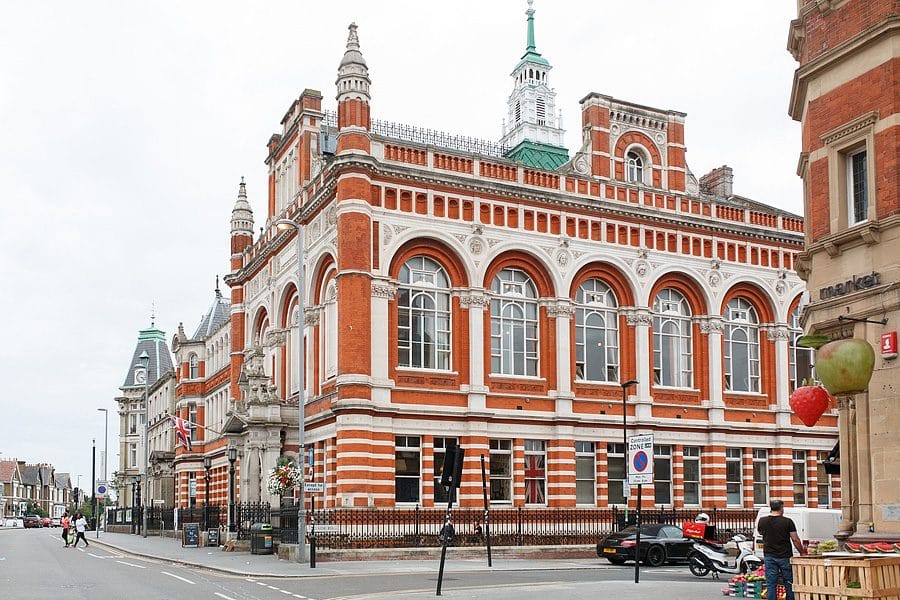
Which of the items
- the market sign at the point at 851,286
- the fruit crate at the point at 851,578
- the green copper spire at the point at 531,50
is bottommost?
the fruit crate at the point at 851,578

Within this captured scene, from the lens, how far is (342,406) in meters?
38.7

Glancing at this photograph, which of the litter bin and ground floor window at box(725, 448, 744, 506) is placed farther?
ground floor window at box(725, 448, 744, 506)

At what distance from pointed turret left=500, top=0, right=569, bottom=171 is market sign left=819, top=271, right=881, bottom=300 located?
43.4 m

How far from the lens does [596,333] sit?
45562mm

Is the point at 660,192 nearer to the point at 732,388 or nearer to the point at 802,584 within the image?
the point at 732,388

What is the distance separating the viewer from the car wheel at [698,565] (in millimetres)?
28875

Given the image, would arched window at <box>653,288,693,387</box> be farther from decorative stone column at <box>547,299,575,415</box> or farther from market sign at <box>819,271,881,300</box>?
market sign at <box>819,271,881,300</box>

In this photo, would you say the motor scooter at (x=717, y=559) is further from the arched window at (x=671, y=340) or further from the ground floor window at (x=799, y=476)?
the ground floor window at (x=799, y=476)

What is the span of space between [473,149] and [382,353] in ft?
47.7

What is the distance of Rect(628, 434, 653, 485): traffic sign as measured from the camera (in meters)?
23.0

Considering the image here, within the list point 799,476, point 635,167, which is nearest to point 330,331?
point 635,167

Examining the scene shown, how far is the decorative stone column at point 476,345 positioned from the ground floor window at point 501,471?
1.86 m

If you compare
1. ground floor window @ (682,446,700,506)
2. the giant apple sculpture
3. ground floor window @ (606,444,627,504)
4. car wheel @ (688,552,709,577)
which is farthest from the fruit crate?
ground floor window @ (682,446,700,506)


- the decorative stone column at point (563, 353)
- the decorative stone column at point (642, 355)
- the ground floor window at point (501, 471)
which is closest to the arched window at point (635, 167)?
the decorative stone column at point (642, 355)
